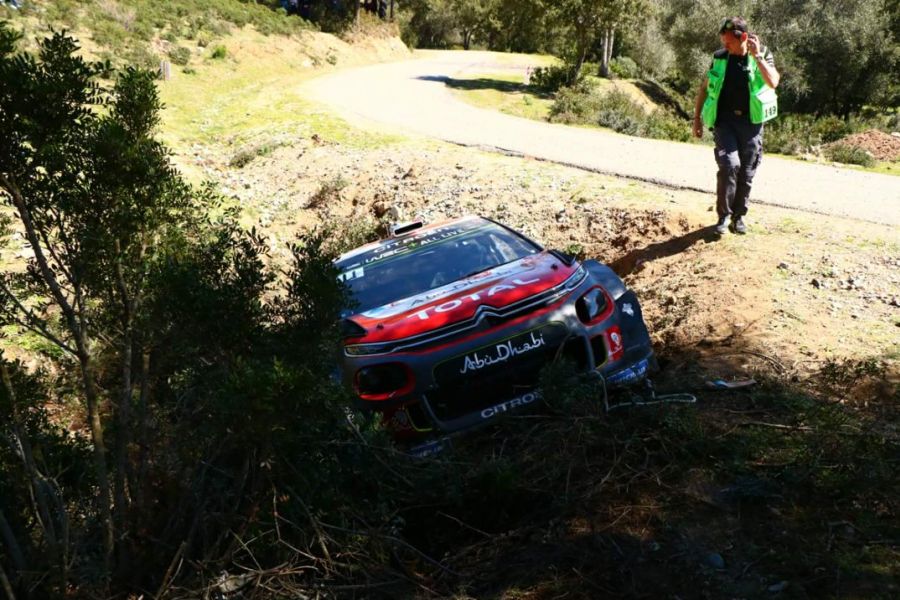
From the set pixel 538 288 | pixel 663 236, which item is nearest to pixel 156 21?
pixel 663 236

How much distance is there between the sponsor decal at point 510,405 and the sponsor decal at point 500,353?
0.89ft

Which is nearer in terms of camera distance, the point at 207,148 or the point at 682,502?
the point at 682,502

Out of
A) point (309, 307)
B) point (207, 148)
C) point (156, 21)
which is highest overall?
point (156, 21)

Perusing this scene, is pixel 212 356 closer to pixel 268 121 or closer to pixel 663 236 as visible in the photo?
pixel 663 236

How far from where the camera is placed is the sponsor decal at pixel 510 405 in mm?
4801

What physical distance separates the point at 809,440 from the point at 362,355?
8.84ft

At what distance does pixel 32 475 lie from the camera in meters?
3.36

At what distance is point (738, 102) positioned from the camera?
7.50 m

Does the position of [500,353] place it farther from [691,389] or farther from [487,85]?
[487,85]

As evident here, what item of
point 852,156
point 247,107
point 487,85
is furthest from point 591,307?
point 487,85

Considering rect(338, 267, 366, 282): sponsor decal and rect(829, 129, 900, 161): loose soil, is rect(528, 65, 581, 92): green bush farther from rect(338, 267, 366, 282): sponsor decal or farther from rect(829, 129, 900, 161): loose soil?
rect(338, 267, 366, 282): sponsor decal

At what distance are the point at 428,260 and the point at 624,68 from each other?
35.0 m

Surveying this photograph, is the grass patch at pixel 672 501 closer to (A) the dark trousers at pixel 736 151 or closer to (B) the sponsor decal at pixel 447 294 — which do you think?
(B) the sponsor decal at pixel 447 294

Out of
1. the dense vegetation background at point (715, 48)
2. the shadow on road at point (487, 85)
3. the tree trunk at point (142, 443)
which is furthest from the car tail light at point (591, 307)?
the shadow on road at point (487, 85)
